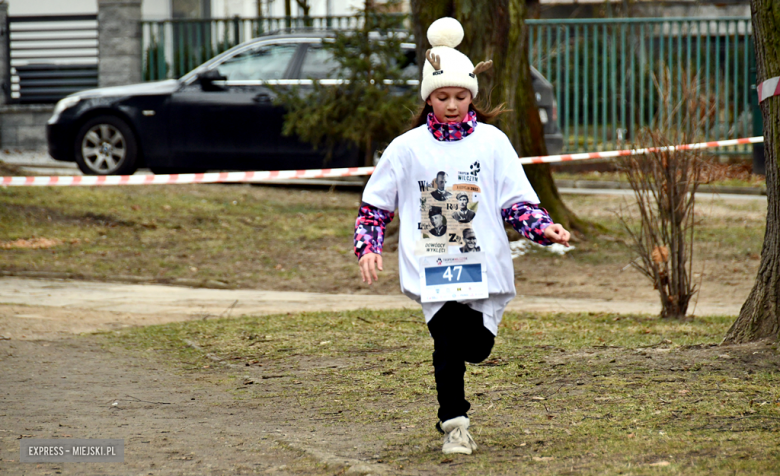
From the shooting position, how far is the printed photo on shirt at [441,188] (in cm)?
354

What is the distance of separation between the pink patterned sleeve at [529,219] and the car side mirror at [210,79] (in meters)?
9.39

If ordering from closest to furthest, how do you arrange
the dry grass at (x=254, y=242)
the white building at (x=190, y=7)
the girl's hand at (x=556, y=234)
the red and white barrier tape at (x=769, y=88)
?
1. the girl's hand at (x=556, y=234)
2. the red and white barrier tape at (x=769, y=88)
3. the dry grass at (x=254, y=242)
4. the white building at (x=190, y=7)

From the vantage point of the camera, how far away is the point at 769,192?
16.5 ft

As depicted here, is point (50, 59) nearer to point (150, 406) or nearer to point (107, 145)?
point (107, 145)

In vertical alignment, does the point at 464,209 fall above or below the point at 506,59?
below

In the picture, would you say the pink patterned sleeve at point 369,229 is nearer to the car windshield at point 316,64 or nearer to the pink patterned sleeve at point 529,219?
the pink patterned sleeve at point 529,219

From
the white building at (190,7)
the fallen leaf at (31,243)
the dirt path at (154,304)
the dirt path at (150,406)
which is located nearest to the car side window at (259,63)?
the fallen leaf at (31,243)

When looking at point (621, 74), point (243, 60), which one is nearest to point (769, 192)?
point (243, 60)

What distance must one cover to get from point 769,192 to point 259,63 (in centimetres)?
876

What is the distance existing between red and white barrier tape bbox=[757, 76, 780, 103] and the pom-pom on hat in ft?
6.25

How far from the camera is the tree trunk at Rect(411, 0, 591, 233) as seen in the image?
9172mm

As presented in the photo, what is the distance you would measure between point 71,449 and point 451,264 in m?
1.64

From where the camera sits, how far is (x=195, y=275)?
8820mm

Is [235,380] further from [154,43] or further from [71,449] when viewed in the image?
[154,43]
